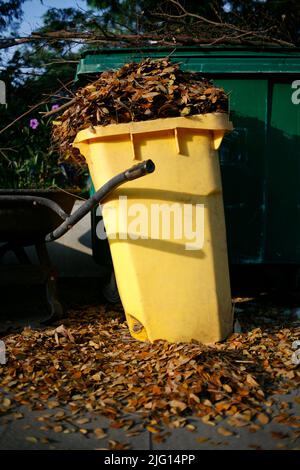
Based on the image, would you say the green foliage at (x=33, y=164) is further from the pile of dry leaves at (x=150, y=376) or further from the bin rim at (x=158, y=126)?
the pile of dry leaves at (x=150, y=376)

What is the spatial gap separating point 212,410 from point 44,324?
1670 mm

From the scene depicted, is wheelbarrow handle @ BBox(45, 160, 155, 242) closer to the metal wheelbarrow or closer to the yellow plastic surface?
the metal wheelbarrow

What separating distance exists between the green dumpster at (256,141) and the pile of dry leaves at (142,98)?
80 cm

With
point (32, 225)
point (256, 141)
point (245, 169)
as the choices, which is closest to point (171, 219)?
point (32, 225)

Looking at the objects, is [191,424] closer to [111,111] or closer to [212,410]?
[212,410]

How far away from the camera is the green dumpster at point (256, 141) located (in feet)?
13.0

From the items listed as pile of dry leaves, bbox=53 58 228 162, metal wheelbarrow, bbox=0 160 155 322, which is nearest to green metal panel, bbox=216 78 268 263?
pile of dry leaves, bbox=53 58 228 162

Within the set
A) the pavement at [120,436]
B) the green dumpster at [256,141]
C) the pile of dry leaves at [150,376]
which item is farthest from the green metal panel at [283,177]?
the pavement at [120,436]

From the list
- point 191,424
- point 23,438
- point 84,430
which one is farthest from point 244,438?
point 23,438

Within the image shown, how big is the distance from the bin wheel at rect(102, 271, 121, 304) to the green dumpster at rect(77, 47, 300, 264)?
932 millimetres

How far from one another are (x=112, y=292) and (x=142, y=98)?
1.73 metres

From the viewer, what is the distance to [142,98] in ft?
10.1

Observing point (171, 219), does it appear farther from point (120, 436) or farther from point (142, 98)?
point (120, 436)

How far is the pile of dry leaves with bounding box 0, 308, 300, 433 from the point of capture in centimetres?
247
